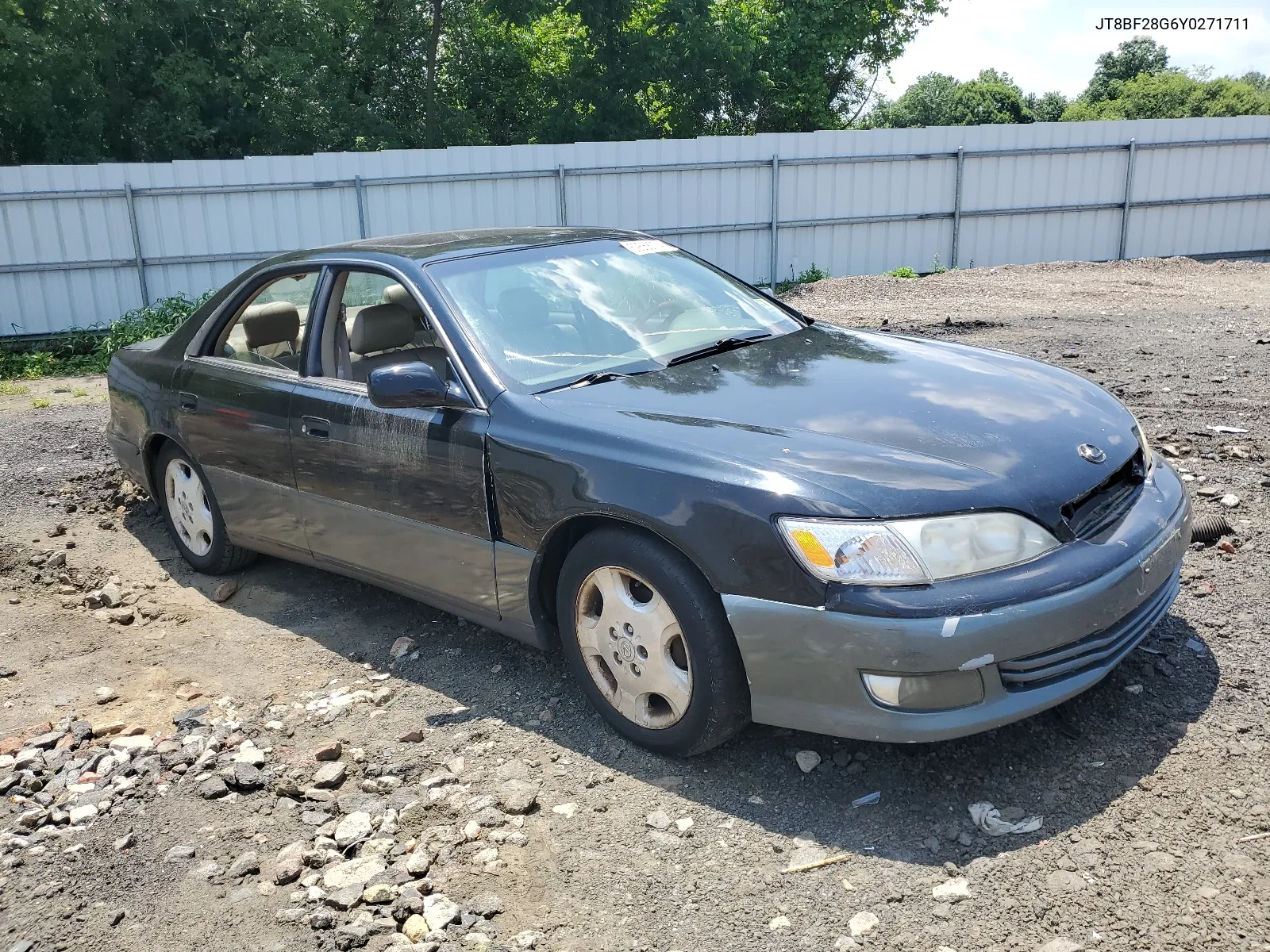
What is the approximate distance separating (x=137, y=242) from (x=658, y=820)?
13908 millimetres

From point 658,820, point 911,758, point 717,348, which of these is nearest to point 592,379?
point 717,348

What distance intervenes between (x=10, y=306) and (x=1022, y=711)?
14932 millimetres

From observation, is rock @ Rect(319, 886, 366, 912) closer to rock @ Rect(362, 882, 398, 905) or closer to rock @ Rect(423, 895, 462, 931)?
rock @ Rect(362, 882, 398, 905)

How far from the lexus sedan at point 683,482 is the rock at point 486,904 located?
0.76m

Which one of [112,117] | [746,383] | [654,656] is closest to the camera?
[654,656]

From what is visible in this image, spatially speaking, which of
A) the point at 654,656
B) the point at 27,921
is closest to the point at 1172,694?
the point at 654,656

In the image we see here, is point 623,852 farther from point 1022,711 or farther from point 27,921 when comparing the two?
point 27,921

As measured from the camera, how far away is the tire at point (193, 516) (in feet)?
17.5

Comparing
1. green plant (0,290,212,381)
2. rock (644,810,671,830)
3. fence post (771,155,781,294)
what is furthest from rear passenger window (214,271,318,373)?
fence post (771,155,781,294)

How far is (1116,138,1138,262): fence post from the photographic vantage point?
17.9 metres

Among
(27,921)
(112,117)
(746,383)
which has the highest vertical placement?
(112,117)

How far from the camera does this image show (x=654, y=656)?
334 cm

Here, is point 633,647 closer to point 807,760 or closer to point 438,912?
point 807,760

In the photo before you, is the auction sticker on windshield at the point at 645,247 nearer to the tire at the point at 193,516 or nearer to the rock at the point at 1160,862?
the tire at the point at 193,516
